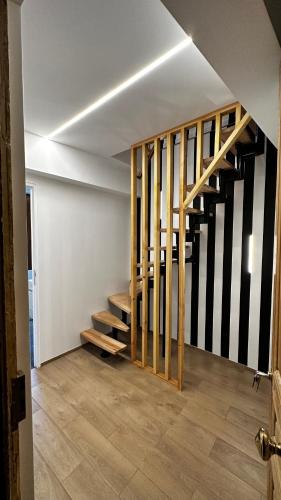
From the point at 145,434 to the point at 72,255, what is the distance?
6.92 ft

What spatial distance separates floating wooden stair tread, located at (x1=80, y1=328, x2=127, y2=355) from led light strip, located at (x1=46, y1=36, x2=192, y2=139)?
2.52 m

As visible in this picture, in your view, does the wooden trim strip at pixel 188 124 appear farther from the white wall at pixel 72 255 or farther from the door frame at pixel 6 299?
the door frame at pixel 6 299

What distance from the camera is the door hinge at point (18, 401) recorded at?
47 centimetres

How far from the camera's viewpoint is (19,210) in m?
0.54

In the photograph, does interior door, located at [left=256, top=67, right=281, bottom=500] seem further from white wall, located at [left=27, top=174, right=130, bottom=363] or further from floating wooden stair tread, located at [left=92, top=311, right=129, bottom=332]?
white wall, located at [left=27, top=174, right=130, bottom=363]

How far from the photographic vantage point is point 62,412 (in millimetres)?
1888

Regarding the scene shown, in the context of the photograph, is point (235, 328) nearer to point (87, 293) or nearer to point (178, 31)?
point (87, 293)

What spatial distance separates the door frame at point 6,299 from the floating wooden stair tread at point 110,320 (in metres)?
2.37

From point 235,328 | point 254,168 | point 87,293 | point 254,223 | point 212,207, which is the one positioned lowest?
point 235,328

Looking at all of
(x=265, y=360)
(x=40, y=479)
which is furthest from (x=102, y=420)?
(x=265, y=360)

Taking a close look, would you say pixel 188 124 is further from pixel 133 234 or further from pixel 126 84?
pixel 133 234

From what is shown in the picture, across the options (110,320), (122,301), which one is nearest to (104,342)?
(110,320)

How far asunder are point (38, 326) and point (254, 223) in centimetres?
285

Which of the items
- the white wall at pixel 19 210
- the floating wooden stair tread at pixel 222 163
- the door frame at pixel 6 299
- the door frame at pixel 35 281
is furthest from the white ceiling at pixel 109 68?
the door frame at pixel 35 281
